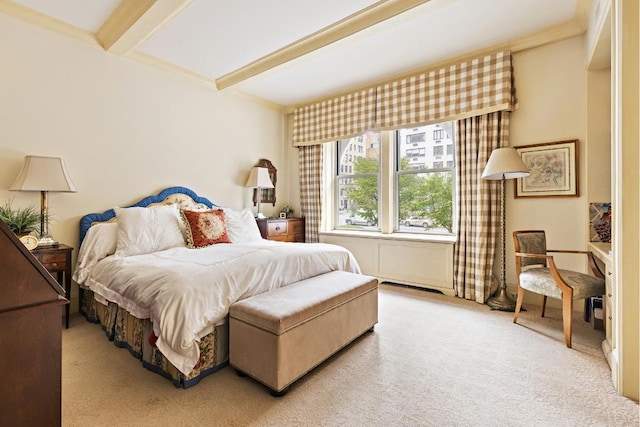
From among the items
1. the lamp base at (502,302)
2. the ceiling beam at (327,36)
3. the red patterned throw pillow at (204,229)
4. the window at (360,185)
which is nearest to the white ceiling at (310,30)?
the ceiling beam at (327,36)

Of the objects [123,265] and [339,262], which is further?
[339,262]

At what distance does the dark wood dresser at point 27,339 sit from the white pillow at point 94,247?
83.3 inches

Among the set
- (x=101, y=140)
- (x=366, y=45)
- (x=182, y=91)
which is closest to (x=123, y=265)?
(x=101, y=140)

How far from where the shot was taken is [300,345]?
1.87 meters

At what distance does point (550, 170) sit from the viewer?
10.4 feet

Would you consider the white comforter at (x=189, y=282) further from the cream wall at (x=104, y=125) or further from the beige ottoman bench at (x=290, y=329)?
the cream wall at (x=104, y=125)

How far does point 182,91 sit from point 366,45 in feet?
7.40

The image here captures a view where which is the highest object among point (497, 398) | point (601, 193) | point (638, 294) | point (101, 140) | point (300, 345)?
point (101, 140)

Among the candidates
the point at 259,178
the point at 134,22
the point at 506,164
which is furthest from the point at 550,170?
the point at 134,22

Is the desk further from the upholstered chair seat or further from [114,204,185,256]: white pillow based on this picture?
[114,204,185,256]: white pillow

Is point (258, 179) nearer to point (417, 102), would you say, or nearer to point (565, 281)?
point (417, 102)

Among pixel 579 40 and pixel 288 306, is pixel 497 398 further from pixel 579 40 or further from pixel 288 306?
pixel 579 40

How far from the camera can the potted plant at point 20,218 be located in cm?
255

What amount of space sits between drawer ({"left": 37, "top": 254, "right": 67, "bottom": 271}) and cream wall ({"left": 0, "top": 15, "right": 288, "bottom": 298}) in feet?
1.54
